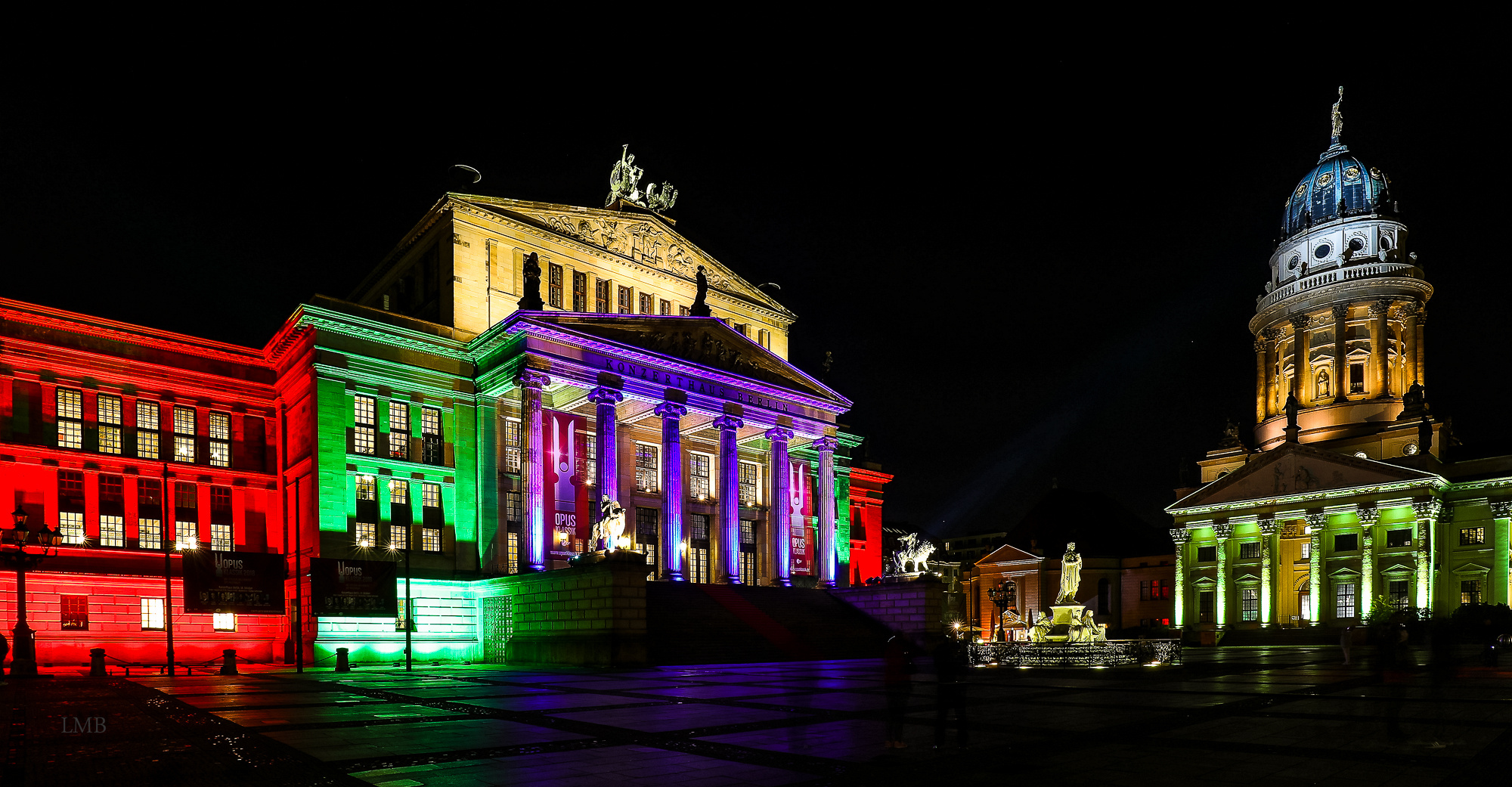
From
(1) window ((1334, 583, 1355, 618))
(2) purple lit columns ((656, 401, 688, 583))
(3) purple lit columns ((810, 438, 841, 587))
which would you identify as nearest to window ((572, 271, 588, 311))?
(2) purple lit columns ((656, 401, 688, 583))

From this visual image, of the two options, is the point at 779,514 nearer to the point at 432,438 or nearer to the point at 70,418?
the point at 432,438

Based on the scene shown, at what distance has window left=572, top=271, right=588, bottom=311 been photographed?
4981 cm

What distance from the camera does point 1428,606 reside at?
226 feet

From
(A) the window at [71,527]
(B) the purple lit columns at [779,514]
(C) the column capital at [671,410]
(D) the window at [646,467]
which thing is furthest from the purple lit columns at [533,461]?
(A) the window at [71,527]

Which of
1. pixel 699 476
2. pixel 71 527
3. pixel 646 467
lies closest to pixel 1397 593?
pixel 699 476

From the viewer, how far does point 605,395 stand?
145ft

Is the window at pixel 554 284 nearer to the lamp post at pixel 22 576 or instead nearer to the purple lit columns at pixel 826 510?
the purple lit columns at pixel 826 510

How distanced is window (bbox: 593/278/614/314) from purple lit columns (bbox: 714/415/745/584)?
846 centimetres

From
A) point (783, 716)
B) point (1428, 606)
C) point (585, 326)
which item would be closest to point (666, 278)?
point (585, 326)

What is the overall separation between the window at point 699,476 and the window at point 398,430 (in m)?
15.3

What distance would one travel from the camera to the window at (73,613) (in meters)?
37.1

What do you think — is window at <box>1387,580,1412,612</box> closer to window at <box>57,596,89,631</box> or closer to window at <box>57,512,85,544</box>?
window at <box>57,596,89,631</box>

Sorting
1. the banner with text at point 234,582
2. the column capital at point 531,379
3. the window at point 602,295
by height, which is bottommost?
the banner with text at point 234,582

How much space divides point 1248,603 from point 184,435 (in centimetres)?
7722
